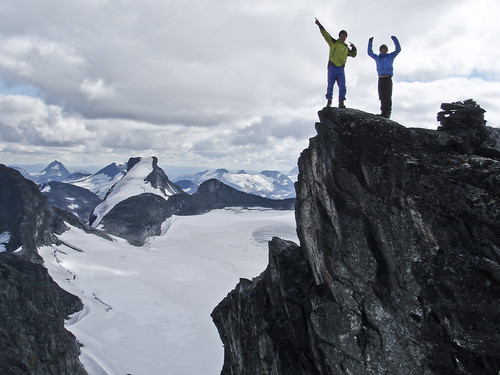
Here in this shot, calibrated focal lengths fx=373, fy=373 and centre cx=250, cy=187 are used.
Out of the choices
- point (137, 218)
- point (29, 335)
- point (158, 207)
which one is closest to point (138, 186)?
point (158, 207)

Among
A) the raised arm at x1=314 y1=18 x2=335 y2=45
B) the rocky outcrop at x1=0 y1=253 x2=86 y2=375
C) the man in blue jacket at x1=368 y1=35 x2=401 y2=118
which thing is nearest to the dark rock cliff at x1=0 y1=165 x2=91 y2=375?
the rocky outcrop at x1=0 y1=253 x2=86 y2=375

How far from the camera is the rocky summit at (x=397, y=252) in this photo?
→ 10836 mm

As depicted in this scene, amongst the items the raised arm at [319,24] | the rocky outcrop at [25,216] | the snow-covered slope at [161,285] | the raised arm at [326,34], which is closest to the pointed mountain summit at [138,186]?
the snow-covered slope at [161,285]

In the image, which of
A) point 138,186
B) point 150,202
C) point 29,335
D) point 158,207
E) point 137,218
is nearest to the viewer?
point 29,335

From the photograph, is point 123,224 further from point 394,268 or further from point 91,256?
point 394,268

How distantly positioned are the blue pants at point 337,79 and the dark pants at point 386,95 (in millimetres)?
1535

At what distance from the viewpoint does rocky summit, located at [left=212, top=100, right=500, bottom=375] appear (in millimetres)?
10836

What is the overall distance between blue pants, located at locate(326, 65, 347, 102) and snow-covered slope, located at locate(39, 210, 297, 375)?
41.2m

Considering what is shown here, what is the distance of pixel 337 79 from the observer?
16578 mm

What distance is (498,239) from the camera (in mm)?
10500

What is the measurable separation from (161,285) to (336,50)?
7426 centimetres

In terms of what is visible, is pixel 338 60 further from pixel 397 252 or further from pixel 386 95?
pixel 397 252

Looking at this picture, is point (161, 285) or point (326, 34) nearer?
point (326, 34)

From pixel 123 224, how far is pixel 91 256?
4001 cm
